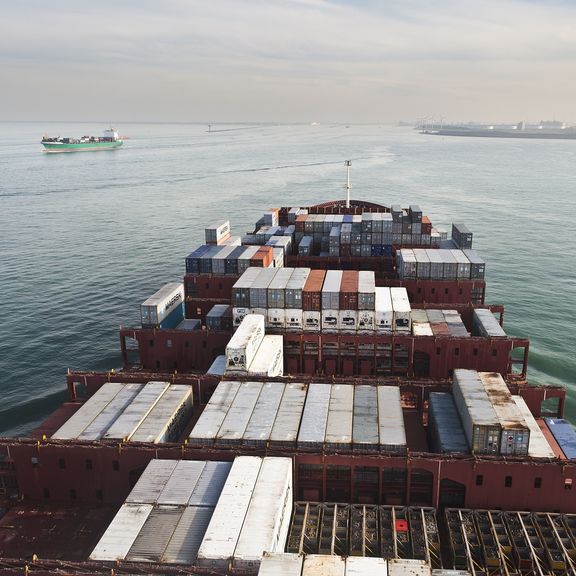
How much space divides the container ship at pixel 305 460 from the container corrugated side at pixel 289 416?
131mm

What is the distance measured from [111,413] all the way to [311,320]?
23.1m

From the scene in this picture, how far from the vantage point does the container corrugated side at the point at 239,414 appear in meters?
37.8

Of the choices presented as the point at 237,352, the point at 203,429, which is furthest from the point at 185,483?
the point at 237,352

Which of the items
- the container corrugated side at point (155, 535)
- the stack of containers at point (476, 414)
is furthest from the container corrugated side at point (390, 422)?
the container corrugated side at point (155, 535)

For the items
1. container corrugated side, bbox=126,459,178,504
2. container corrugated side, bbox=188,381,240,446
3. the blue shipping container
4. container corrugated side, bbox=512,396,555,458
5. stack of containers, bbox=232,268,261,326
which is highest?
stack of containers, bbox=232,268,261,326

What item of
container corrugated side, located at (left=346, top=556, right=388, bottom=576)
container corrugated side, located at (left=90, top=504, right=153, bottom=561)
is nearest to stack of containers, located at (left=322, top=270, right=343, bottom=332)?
container corrugated side, located at (left=90, top=504, right=153, bottom=561)

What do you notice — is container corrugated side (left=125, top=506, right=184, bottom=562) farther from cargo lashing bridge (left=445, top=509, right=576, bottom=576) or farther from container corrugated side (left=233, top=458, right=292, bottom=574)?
cargo lashing bridge (left=445, top=509, right=576, bottom=576)

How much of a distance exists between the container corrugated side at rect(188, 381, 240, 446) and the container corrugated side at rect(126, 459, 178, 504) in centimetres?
261

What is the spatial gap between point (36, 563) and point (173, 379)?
2082 cm

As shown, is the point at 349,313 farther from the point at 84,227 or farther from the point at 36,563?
the point at 84,227

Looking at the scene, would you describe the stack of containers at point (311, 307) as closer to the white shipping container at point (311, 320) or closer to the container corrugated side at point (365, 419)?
the white shipping container at point (311, 320)

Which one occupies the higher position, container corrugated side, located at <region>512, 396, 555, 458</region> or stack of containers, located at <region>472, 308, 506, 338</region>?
stack of containers, located at <region>472, 308, 506, 338</region>

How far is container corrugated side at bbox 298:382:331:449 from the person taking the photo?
3741cm

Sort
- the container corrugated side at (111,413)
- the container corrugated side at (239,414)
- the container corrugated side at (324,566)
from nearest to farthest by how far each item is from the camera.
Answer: the container corrugated side at (324,566), the container corrugated side at (239,414), the container corrugated side at (111,413)
